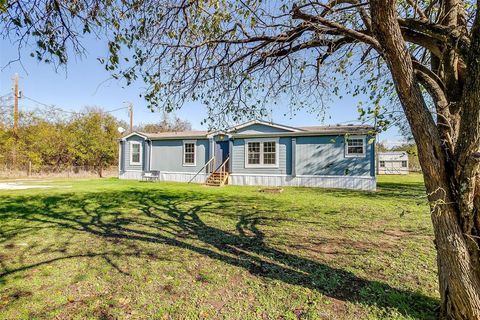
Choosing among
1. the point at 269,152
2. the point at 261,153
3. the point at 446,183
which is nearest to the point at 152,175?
the point at 261,153

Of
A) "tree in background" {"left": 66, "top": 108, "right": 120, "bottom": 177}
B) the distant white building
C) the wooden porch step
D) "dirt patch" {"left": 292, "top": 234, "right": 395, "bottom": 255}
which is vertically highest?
"tree in background" {"left": 66, "top": 108, "right": 120, "bottom": 177}

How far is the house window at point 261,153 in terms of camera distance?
14828 mm

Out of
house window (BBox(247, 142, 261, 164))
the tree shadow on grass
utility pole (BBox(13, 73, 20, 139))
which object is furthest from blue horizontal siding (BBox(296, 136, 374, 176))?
utility pole (BBox(13, 73, 20, 139))

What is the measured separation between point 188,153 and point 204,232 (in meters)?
12.3

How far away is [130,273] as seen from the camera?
333 centimetres

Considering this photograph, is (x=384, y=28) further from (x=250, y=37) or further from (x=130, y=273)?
(x=130, y=273)

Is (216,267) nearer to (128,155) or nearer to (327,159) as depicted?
(327,159)

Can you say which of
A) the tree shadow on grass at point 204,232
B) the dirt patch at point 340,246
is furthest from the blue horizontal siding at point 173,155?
the dirt patch at point 340,246

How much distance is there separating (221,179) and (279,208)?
7643mm

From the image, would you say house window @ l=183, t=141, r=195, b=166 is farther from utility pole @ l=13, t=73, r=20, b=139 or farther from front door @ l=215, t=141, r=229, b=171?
utility pole @ l=13, t=73, r=20, b=139

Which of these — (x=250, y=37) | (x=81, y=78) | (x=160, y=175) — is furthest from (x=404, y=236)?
(x=160, y=175)

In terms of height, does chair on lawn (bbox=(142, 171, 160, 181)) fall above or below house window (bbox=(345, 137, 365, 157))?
below

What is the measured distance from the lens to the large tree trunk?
201cm

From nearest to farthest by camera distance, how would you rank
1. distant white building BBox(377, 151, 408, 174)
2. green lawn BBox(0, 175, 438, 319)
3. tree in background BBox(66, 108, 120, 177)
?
green lawn BBox(0, 175, 438, 319) → tree in background BBox(66, 108, 120, 177) → distant white building BBox(377, 151, 408, 174)
